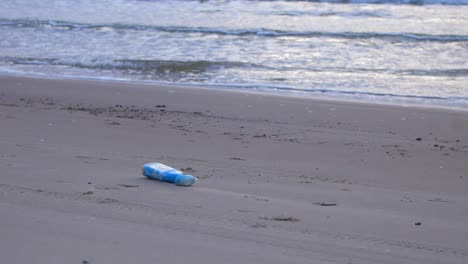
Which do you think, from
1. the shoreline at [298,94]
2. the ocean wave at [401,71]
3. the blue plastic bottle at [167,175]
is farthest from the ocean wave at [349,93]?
the blue plastic bottle at [167,175]

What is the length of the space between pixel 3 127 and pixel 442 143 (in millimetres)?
4314

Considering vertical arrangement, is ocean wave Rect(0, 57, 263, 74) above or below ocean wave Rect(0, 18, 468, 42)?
below

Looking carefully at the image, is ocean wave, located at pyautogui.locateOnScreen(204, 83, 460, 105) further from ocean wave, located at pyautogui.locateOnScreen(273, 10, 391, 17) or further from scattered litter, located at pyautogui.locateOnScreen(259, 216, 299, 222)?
ocean wave, located at pyautogui.locateOnScreen(273, 10, 391, 17)

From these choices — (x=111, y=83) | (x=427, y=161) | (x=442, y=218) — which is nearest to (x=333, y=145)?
(x=427, y=161)

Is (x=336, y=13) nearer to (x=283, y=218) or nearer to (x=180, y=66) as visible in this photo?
(x=180, y=66)

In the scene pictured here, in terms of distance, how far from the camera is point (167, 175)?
5.38 metres

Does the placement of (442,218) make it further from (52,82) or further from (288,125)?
(52,82)

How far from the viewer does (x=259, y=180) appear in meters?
5.71

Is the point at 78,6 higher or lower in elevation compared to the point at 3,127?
higher

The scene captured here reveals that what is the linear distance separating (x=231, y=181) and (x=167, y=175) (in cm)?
51

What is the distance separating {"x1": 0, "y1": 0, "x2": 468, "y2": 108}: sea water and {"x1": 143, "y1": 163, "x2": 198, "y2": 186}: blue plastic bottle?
5416mm

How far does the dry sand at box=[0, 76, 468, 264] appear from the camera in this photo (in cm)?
404

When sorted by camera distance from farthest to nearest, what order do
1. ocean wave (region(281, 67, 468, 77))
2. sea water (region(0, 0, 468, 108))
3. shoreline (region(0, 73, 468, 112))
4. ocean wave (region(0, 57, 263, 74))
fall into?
ocean wave (region(0, 57, 263, 74)) → ocean wave (region(281, 67, 468, 77)) → sea water (region(0, 0, 468, 108)) → shoreline (region(0, 73, 468, 112))

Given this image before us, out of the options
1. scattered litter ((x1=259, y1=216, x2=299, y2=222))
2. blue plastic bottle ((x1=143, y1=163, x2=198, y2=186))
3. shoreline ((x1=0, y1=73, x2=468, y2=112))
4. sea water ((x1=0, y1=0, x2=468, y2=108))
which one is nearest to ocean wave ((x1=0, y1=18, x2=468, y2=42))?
sea water ((x1=0, y1=0, x2=468, y2=108))
